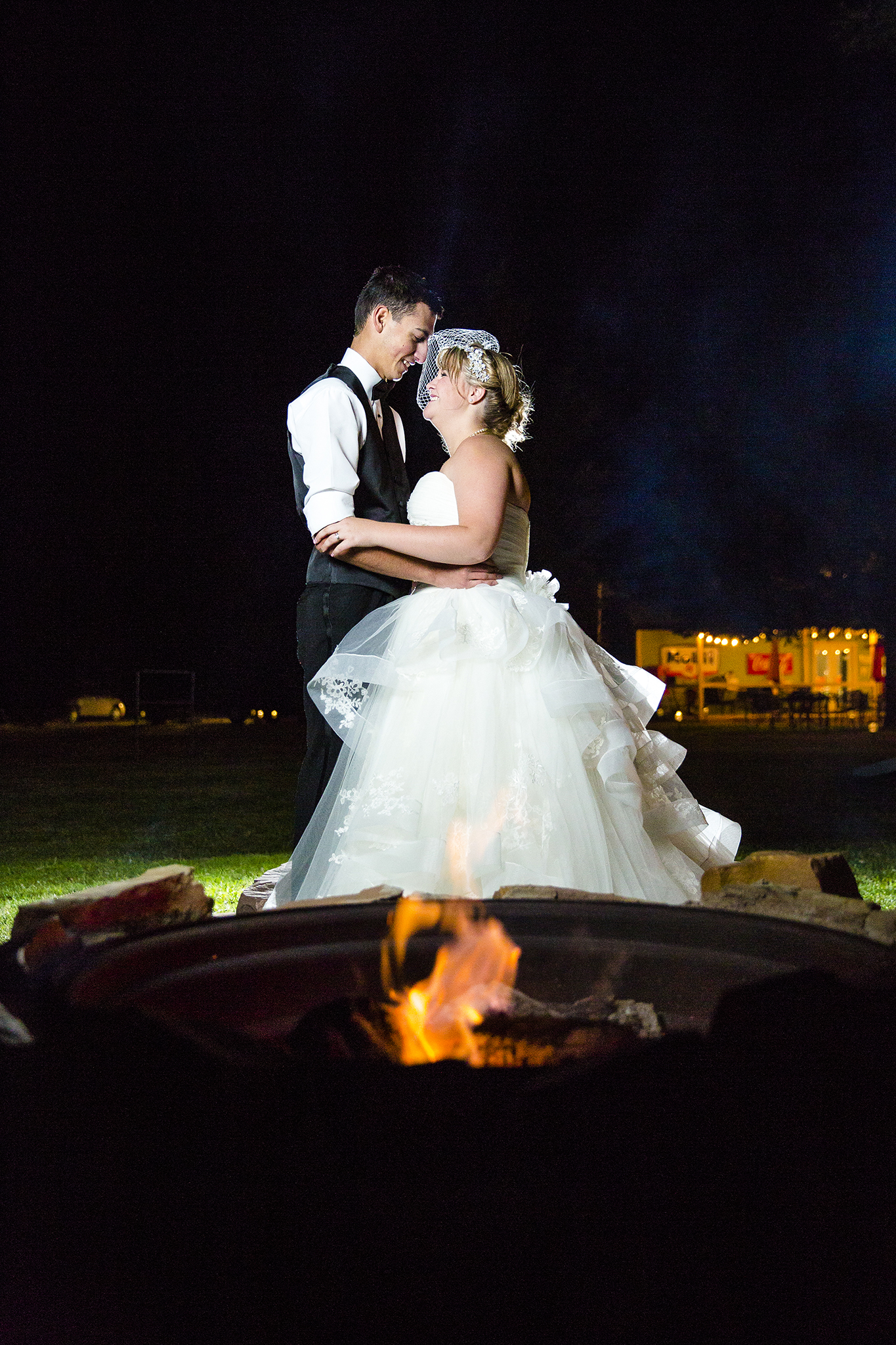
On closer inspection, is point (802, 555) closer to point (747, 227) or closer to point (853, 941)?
point (747, 227)

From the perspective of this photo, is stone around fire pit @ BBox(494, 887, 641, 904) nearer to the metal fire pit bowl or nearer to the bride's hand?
the metal fire pit bowl

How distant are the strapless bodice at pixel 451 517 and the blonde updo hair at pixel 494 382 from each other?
25 cm

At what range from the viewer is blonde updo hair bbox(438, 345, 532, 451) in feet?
9.16

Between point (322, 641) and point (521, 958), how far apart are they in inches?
62.0

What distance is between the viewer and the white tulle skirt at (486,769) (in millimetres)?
2291

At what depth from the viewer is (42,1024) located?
1.03 meters

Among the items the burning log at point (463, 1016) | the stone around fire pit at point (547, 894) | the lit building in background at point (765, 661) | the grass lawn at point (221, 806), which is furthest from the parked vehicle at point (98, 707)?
the burning log at point (463, 1016)

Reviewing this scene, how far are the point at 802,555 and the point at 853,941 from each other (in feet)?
62.5

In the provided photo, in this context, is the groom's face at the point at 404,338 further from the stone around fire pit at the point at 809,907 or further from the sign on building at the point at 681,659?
the sign on building at the point at 681,659

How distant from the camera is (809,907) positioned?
1.71 metres

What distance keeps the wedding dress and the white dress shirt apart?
216 mm

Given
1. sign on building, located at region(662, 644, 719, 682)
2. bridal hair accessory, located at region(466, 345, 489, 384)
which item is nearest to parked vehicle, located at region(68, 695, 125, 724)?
sign on building, located at region(662, 644, 719, 682)

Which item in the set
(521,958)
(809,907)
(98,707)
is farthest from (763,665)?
(521,958)

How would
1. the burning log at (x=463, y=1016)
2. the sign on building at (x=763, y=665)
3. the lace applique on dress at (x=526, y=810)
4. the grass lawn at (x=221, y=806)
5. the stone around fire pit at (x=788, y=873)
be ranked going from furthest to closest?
1. the sign on building at (x=763, y=665)
2. the grass lawn at (x=221, y=806)
3. the lace applique on dress at (x=526, y=810)
4. the stone around fire pit at (x=788, y=873)
5. the burning log at (x=463, y=1016)
